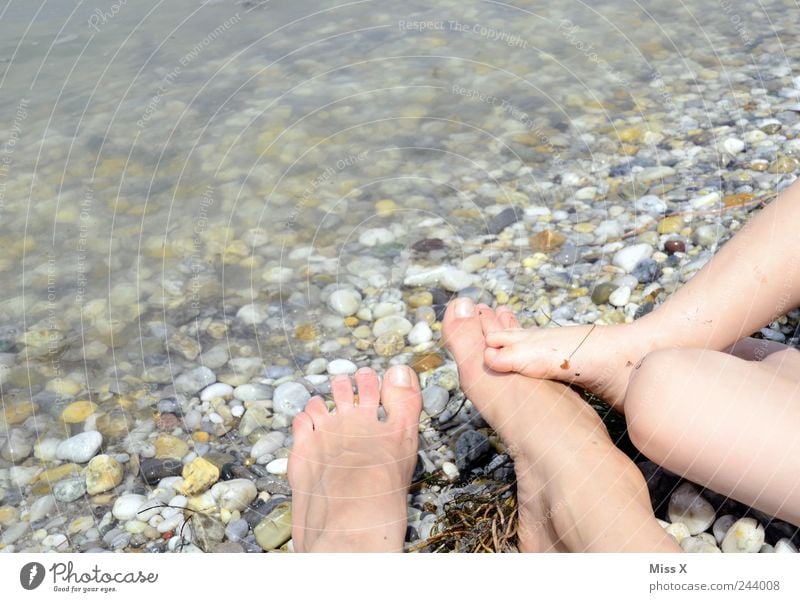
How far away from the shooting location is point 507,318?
7.80 ft

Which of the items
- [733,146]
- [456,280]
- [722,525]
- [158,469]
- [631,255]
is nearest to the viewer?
[722,525]

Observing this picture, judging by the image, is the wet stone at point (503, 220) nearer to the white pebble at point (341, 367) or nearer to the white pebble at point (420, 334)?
the white pebble at point (420, 334)

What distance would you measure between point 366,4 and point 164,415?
283 centimetres

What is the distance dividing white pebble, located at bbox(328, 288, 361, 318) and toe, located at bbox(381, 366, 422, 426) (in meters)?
0.46

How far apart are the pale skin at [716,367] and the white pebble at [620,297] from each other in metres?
0.43

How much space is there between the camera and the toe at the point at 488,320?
2.30 meters

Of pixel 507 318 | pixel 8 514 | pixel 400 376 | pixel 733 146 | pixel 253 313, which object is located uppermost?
pixel 733 146

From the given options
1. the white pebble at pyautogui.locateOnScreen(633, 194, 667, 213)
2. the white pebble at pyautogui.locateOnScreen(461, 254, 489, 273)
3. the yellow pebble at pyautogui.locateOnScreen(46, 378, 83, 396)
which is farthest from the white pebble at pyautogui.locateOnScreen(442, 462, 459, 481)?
the white pebble at pyautogui.locateOnScreen(633, 194, 667, 213)

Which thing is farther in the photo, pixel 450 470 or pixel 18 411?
pixel 18 411

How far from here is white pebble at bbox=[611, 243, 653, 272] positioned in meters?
2.66

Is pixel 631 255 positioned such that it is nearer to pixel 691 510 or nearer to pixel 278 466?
pixel 691 510

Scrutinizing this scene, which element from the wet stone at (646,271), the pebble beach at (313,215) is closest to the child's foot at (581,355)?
the pebble beach at (313,215)

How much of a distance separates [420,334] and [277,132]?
1528 millimetres

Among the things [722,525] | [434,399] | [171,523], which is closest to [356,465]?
[434,399]
